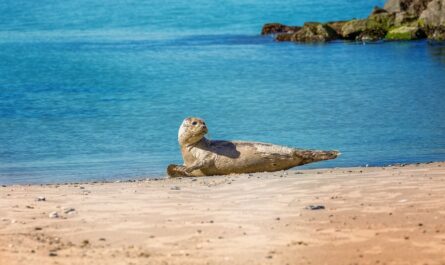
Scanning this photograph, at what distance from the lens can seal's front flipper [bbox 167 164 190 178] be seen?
45.8ft

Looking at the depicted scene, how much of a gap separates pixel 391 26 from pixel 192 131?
3934cm

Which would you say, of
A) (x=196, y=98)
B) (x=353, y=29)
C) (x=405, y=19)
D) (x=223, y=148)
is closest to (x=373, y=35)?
(x=353, y=29)

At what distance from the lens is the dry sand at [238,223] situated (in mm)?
7832

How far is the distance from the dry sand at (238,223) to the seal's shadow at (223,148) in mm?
2435

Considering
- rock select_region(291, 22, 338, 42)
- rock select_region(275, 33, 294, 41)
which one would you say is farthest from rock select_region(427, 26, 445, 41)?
rock select_region(275, 33, 294, 41)

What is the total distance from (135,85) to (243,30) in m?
Result: 31.7

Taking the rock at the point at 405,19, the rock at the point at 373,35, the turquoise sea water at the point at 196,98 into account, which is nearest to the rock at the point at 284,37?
the turquoise sea water at the point at 196,98

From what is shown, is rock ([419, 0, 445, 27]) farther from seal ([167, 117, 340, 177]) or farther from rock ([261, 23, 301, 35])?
seal ([167, 117, 340, 177])

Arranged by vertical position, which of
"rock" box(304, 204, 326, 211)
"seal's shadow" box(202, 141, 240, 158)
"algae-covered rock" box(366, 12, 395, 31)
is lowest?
"algae-covered rock" box(366, 12, 395, 31)

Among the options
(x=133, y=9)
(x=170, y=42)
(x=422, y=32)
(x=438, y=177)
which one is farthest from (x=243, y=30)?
(x=438, y=177)

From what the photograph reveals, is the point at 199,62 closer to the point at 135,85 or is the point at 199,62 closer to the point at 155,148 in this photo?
the point at 135,85

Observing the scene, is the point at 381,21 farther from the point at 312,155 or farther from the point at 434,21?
the point at 312,155

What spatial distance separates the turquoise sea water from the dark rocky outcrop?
162 cm

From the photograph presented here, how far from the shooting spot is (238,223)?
8891 mm
